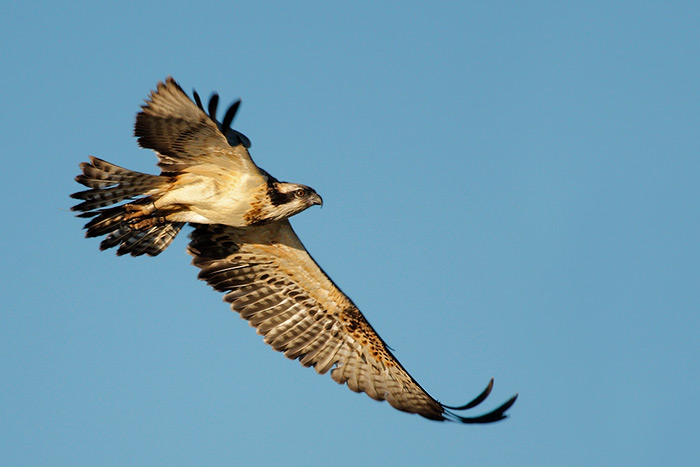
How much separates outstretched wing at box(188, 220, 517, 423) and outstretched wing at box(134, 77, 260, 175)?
1.51 meters

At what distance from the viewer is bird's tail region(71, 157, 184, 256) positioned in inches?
416

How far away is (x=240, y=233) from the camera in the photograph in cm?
1209

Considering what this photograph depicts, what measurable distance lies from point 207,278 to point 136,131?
111 inches

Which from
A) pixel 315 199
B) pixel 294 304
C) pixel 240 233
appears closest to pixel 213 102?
pixel 315 199

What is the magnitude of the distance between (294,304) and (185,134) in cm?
319

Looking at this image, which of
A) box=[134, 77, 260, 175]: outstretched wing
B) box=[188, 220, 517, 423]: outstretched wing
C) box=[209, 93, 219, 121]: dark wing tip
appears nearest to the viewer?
box=[209, 93, 219, 121]: dark wing tip

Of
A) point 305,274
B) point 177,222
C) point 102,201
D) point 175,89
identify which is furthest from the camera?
point 305,274

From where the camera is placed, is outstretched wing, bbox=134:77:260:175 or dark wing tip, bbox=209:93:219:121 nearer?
dark wing tip, bbox=209:93:219:121

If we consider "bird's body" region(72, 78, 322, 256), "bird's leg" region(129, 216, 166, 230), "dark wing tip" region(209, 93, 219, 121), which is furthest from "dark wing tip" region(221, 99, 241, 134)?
"bird's leg" region(129, 216, 166, 230)

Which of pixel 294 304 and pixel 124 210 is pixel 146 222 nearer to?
pixel 124 210

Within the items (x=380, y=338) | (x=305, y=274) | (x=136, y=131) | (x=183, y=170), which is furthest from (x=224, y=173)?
(x=380, y=338)

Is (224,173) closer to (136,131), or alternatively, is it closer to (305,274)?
(136,131)

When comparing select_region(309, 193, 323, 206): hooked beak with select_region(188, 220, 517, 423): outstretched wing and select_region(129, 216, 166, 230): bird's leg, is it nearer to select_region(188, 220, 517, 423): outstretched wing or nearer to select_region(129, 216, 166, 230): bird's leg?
select_region(188, 220, 517, 423): outstretched wing

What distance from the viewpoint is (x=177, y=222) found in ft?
37.8
